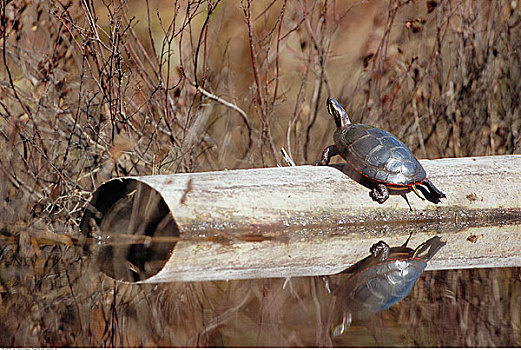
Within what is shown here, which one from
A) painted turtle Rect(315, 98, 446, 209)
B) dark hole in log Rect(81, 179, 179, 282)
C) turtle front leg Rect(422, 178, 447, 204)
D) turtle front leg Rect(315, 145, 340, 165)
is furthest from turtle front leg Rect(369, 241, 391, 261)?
dark hole in log Rect(81, 179, 179, 282)

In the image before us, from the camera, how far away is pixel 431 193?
14.8 ft

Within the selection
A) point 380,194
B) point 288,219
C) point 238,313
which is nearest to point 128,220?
point 288,219

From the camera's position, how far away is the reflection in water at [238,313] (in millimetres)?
2145

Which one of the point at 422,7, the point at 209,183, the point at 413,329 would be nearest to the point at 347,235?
the point at 209,183

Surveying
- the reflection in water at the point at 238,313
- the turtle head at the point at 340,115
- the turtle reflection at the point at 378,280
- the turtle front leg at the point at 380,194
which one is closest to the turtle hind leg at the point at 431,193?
the turtle front leg at the point at 380,194

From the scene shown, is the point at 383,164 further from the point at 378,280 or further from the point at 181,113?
the point at 181,113

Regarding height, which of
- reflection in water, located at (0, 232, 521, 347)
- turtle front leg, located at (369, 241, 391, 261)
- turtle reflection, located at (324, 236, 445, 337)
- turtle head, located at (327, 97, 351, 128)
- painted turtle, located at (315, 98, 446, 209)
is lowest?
turtle front leg, located at (369, 241, 391, 261)

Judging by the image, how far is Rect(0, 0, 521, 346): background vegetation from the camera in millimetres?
2555

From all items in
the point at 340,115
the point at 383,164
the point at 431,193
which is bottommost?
the point at 431,193

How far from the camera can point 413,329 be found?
2.22 m

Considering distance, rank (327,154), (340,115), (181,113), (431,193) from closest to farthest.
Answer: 1. (431,193)
2. (327,154)
3. (340,115)
4. (181,113)

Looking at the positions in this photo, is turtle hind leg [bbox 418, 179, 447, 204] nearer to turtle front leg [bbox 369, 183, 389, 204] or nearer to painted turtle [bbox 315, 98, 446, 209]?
painted turtle [bbox 315, 98, 446, 209]

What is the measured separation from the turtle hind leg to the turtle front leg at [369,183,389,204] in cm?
26

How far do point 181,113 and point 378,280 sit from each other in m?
3.18
